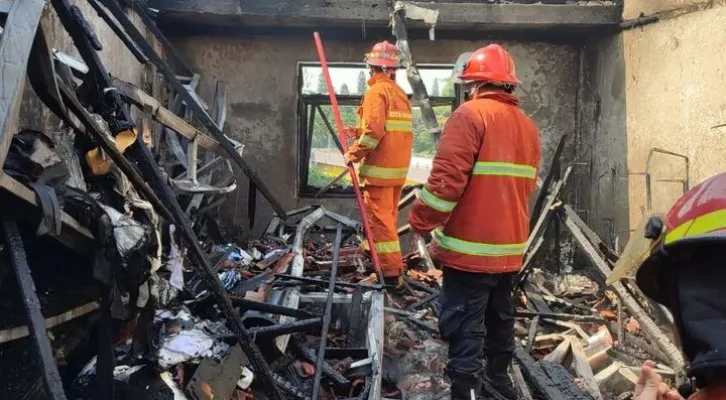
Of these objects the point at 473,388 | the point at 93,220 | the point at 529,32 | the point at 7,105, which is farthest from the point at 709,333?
the point at 529,32

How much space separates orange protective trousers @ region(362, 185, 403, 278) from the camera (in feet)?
16.1

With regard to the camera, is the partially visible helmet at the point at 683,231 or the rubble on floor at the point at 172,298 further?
the rubble on floor at the point at 172,298

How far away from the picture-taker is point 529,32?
7203 millimetres

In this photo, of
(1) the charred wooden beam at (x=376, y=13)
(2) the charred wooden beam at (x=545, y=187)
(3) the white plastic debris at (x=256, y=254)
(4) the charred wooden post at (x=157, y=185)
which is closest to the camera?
(4) the charred wooden post at (x=157, y=185)

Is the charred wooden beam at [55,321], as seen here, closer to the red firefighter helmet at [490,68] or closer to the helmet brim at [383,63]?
the red firefighter helmet at [490,68]

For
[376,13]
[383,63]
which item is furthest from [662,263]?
[376,13]

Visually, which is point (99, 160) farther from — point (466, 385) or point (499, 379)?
point (499, 379)

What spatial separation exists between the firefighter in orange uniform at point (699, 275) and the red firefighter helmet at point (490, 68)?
7.17 ft

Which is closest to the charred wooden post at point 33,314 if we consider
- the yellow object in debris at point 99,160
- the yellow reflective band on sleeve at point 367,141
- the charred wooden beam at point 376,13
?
the yellow object in debris at point 99,160

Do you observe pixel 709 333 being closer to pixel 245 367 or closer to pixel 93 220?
pixel 93 220

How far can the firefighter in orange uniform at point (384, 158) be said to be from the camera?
4832 millimetres

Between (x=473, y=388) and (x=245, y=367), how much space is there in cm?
121

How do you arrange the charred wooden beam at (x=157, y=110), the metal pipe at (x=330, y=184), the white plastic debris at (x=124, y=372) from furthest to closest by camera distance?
the metal pipe at (x=330, y=184)
the charred wooden beam at (x=157, y=110)
the white plastic debris at (x=124, y=372)

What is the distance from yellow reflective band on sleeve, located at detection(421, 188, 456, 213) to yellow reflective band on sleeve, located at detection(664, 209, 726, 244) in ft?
6.48
